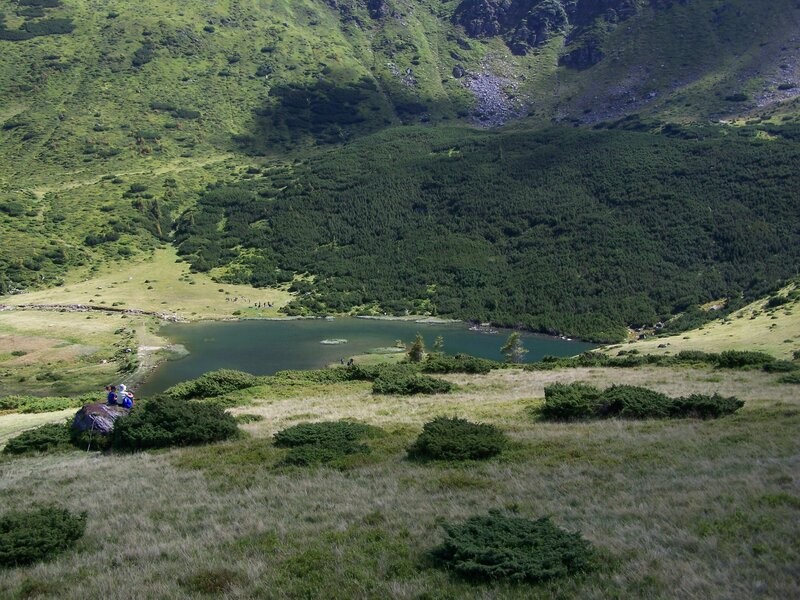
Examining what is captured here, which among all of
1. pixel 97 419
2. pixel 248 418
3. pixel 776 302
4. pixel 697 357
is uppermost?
pixel 97 419

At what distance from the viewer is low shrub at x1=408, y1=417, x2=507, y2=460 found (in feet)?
69.8

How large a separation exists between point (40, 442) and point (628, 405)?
25415 millimetres

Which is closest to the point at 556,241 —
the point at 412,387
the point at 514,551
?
the point at 412,387

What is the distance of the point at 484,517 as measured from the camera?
14.1m

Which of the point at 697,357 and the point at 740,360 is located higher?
the point at 740,360

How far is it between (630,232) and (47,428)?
499 feet

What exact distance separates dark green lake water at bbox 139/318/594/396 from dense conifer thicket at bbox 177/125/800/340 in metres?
12.8

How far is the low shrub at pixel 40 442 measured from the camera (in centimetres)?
2927

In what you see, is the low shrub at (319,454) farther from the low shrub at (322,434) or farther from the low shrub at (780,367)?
the low shrub at (780,367)

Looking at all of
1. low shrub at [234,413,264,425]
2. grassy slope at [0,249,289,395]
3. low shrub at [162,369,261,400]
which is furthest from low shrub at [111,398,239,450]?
grassy slope at [0,249,289,395]

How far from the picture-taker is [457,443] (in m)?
21.4

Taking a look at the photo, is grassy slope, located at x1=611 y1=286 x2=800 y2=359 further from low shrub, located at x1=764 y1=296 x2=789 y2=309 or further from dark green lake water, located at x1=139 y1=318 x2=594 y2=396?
dark green lake water, located at x1=139 y1=318 x2=594 y2=396

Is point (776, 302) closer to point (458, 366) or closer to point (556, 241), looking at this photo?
point (458, 366)

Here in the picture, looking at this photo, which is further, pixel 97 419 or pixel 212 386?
pixel 212 386
